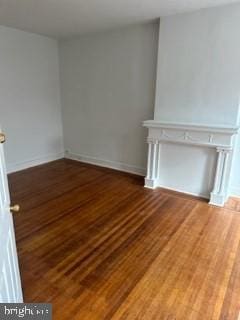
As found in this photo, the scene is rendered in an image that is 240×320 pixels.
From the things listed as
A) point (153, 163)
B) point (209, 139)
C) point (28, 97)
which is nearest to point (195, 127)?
point (209, 139)

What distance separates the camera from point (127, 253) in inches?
89.0

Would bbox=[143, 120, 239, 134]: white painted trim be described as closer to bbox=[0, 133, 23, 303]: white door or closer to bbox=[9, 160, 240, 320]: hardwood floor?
bbox=[9, 160, 240, 320]: hardwood floor

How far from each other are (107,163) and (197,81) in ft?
7.76

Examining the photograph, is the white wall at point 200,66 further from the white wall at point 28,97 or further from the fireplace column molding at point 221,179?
the white wall at point 28,97

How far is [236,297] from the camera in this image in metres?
1.80

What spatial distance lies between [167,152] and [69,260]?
2258 millimetres

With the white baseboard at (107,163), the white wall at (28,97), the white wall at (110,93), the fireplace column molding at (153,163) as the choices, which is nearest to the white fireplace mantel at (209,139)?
the fireplace column molding at (153,163)

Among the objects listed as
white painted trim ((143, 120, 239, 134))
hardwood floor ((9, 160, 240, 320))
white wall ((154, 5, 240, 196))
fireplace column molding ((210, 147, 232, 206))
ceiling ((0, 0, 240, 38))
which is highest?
ceiling ((0, 0, 240, 38))

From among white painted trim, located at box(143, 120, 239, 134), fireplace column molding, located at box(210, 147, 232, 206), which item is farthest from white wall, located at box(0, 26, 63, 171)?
fireplace column molding, located at box(210, 147, 232, 206)

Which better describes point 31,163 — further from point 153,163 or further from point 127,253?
point 127,253

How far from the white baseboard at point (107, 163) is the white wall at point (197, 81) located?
2.39 ft

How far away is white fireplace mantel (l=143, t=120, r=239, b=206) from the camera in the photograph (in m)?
3.06

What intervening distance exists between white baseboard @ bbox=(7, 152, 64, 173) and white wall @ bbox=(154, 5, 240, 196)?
2673 mm

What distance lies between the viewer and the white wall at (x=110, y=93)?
3.96 m
